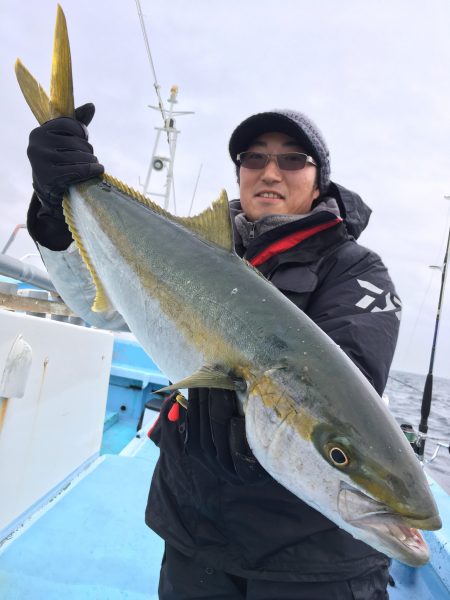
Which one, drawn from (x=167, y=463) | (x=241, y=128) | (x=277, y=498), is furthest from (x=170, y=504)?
(x=241, y=128)

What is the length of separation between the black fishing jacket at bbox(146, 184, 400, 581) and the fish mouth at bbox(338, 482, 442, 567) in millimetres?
354

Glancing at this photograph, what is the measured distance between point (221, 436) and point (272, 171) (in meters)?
1.42

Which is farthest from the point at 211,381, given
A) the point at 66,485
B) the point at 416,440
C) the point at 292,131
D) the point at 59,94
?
the point at 416,440

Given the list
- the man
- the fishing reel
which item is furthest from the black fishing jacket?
the fishing reel

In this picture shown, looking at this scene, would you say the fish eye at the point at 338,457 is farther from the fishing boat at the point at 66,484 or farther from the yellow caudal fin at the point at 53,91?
the yellow caudal fin at the point at 53,91

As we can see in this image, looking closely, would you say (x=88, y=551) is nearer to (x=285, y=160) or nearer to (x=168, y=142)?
(x=285, y=160)

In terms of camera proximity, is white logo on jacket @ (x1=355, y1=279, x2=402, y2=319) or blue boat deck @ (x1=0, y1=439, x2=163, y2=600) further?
blue boat deck @ (x1=0, y1=439, x2=163, y2=600)

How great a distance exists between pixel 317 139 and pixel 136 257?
117cm

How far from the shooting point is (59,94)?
2.41m

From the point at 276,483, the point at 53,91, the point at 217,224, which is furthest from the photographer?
the point at 53,91

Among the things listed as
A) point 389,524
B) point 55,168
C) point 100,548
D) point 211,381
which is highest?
point 55,168

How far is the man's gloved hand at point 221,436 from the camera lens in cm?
Answer: 144

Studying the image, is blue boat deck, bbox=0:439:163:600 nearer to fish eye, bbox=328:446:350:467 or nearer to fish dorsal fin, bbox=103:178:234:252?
fish eye, bbox=328:446:350:467

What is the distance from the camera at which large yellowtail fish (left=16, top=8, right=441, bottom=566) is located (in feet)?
3.94
